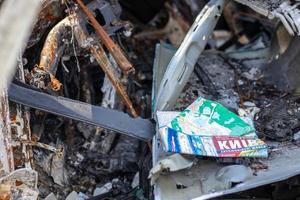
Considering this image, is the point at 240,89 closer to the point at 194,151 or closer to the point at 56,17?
the point at 194,151

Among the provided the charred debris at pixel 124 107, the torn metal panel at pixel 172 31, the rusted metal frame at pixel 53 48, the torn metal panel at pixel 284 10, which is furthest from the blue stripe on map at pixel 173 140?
the torn metal panel at pixel 172 31

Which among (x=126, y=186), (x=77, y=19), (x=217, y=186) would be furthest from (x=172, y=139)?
(x=77, y=19)

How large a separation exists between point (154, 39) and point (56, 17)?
6.92 feet

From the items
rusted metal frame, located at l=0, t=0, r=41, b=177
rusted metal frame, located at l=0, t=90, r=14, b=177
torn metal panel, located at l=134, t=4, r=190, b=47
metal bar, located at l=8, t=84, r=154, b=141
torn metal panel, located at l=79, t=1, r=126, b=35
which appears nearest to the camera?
rusted metal frame, located at l=0, t=0, r=41, b=177

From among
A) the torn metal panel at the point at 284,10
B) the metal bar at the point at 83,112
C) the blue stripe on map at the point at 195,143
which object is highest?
the torn metal panel at the point at 284,10

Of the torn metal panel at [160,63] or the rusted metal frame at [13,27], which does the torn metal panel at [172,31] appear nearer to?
the torn metal panel at [160,63]

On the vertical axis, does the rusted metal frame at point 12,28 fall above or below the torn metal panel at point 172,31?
below

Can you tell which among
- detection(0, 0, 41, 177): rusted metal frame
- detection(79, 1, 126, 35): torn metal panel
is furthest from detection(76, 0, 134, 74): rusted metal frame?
detection(0, 0, 41, 177): rusted metal frame

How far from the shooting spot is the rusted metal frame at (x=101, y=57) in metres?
4.76

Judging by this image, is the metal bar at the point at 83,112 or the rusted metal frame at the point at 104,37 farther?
the rusted metal frame at the point at 104,37

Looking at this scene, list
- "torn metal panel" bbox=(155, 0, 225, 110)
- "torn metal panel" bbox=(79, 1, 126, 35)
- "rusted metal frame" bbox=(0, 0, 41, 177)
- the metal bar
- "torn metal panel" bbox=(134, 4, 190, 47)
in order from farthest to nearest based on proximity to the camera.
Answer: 1. "torn metal panel" bbox=(134, 4, 190, 47)
2. "torn metal panel" bbox=(79, 1, 126, 35)
3. "torn metal panel" bbox=(155, 0, 225, 110)
4. the metal bar
5. "rusted metal frame" bbox=(0, 0, 41, 177)

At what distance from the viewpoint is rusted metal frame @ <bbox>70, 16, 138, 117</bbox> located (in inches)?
187

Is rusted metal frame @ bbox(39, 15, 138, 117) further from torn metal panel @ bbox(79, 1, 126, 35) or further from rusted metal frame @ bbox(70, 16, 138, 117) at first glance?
torn metal panel @ bbox(79, 1, 126, 35)

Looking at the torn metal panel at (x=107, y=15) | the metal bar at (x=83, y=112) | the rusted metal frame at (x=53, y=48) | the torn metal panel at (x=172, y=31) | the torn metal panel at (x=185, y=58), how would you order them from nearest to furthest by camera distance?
the metal bar at (x=83, y=112)
the rusted metal frame at (x=53, y=48)
the torn metal panel at (x=185, y=58)
the torn metal panel at (x=107, y=15)
the torn metal panel at (x=172, y=31)
